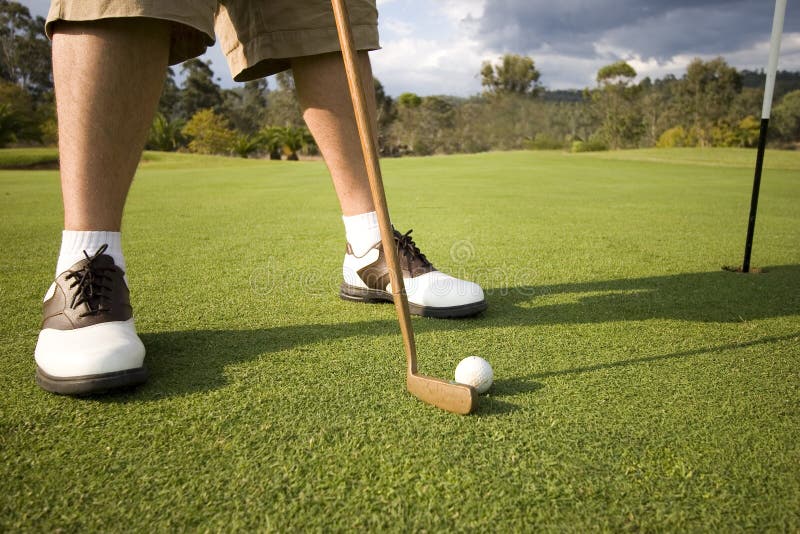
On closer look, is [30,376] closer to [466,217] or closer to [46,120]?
[466,217]

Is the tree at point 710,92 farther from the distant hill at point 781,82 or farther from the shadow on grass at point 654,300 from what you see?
the shadow on grass at point 654,300

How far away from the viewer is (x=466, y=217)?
4.50m

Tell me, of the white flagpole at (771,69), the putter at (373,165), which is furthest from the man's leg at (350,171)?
the white flagpole at (771,69)

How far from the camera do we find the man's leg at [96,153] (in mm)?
1363

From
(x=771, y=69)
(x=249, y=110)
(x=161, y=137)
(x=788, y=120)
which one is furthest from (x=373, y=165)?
(x=788, y=120)

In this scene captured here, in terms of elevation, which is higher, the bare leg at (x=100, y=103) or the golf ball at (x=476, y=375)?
the bare leg at (x=100, y=103)

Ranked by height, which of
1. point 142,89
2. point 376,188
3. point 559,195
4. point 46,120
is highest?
point 46,120

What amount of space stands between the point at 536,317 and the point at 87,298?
1387 mm

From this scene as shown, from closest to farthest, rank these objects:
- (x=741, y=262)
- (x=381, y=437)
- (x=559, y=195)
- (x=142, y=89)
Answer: (x=381, y=437) < (x=142, y=89) < (x=741, y=262) < (x=559, y=195)

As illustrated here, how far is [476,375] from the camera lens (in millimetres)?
1198

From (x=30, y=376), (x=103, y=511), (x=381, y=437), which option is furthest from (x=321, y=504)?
(x=30, y=376)

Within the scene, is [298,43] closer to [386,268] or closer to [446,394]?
[386,268]

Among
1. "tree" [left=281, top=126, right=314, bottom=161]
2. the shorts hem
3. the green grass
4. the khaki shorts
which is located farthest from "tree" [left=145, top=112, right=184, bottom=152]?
the shorts hem

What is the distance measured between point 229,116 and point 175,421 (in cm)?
5532
